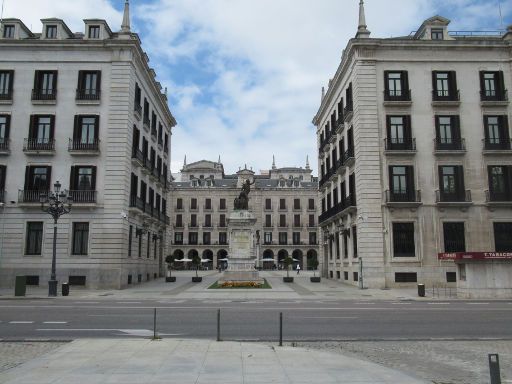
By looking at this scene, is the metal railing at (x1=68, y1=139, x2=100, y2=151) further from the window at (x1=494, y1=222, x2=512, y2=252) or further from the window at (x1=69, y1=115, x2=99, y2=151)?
the window at (x1=494, y1=222, x2=512, y2=252)

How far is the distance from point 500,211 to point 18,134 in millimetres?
37022

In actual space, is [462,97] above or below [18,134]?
above

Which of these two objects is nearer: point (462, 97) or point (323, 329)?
point (323, 329)

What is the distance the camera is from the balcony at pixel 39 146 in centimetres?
3522

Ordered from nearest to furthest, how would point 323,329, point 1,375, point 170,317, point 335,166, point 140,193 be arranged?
point 1,375, point 323,329, point 170,317, point 140,193, point 335,166

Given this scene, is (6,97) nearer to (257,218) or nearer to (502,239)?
(502,239)

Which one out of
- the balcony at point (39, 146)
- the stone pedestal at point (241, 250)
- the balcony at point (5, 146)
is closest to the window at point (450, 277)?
the stone pedestal at point (241, 250)

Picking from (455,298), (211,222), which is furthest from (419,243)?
(211,222)

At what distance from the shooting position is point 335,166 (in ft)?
150

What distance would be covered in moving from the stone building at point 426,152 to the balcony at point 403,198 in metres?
0.08

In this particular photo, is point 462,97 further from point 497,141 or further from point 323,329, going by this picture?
point 323,329

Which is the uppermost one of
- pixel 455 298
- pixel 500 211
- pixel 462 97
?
pixel 462 97

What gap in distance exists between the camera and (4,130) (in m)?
36.2

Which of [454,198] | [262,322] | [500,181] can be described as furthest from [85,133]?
[500,181]
